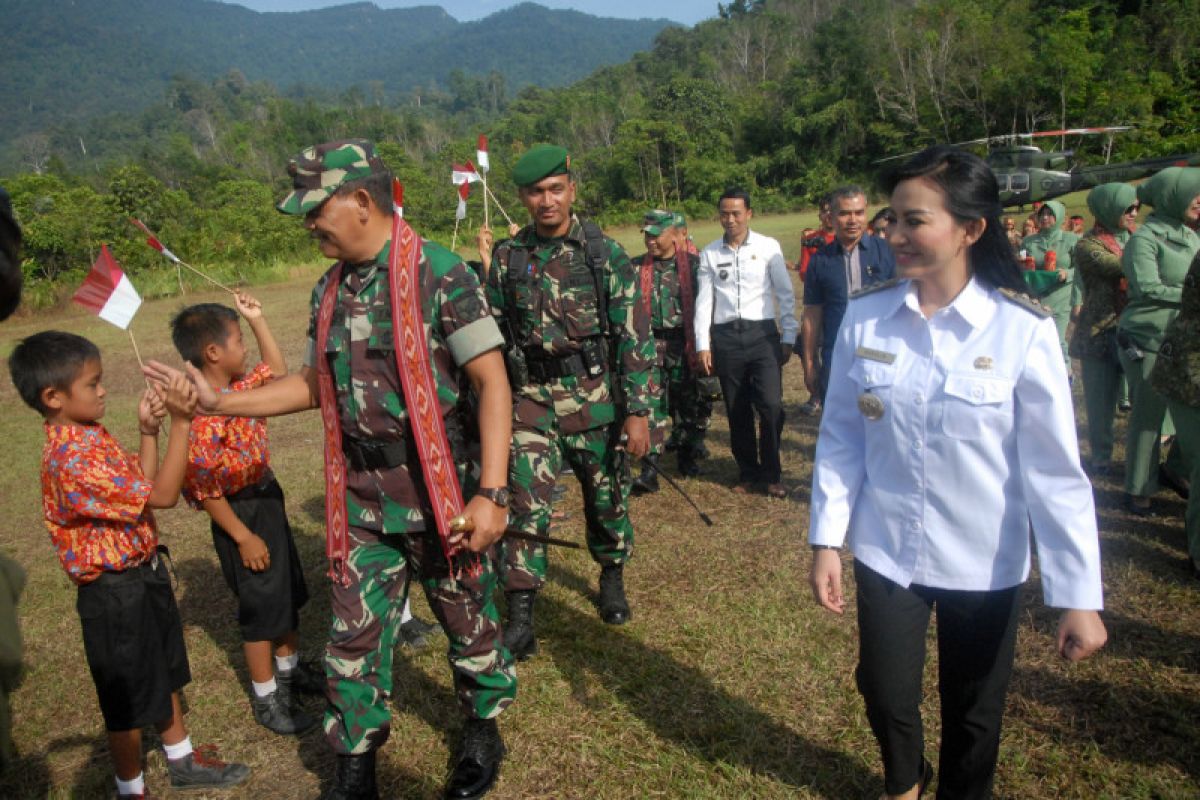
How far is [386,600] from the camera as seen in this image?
8.32ft

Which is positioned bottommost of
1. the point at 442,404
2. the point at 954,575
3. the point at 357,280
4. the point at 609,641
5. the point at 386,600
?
the point at 609,641

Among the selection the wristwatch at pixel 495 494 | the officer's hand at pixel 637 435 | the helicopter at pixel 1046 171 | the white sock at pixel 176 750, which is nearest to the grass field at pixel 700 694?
the white sock at pixel 176 750

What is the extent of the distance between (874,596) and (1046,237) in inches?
239

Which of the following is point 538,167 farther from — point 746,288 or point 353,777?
point 353,777

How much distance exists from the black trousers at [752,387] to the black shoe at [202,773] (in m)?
3.74

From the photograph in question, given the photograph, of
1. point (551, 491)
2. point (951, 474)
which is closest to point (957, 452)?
point (951, 474)

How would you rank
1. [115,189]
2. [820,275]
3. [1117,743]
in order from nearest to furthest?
[1117,743]
[820,275]
[115,189]

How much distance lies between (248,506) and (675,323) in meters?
3.79

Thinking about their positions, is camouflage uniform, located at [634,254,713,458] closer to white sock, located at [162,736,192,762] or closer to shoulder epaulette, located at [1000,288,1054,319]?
white sock, located at [162,736,192,762]

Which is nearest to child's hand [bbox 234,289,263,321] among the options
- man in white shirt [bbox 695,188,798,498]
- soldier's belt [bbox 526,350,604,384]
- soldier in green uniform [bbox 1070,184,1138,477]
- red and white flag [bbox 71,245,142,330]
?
red and white flag [bbox 71,245,142,330]

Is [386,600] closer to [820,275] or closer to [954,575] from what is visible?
[954,575]

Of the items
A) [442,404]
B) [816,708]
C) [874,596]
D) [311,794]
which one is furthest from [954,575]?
[311,794]

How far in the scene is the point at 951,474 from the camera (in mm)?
1956

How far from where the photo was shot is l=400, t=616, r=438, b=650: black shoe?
3.84 meters
